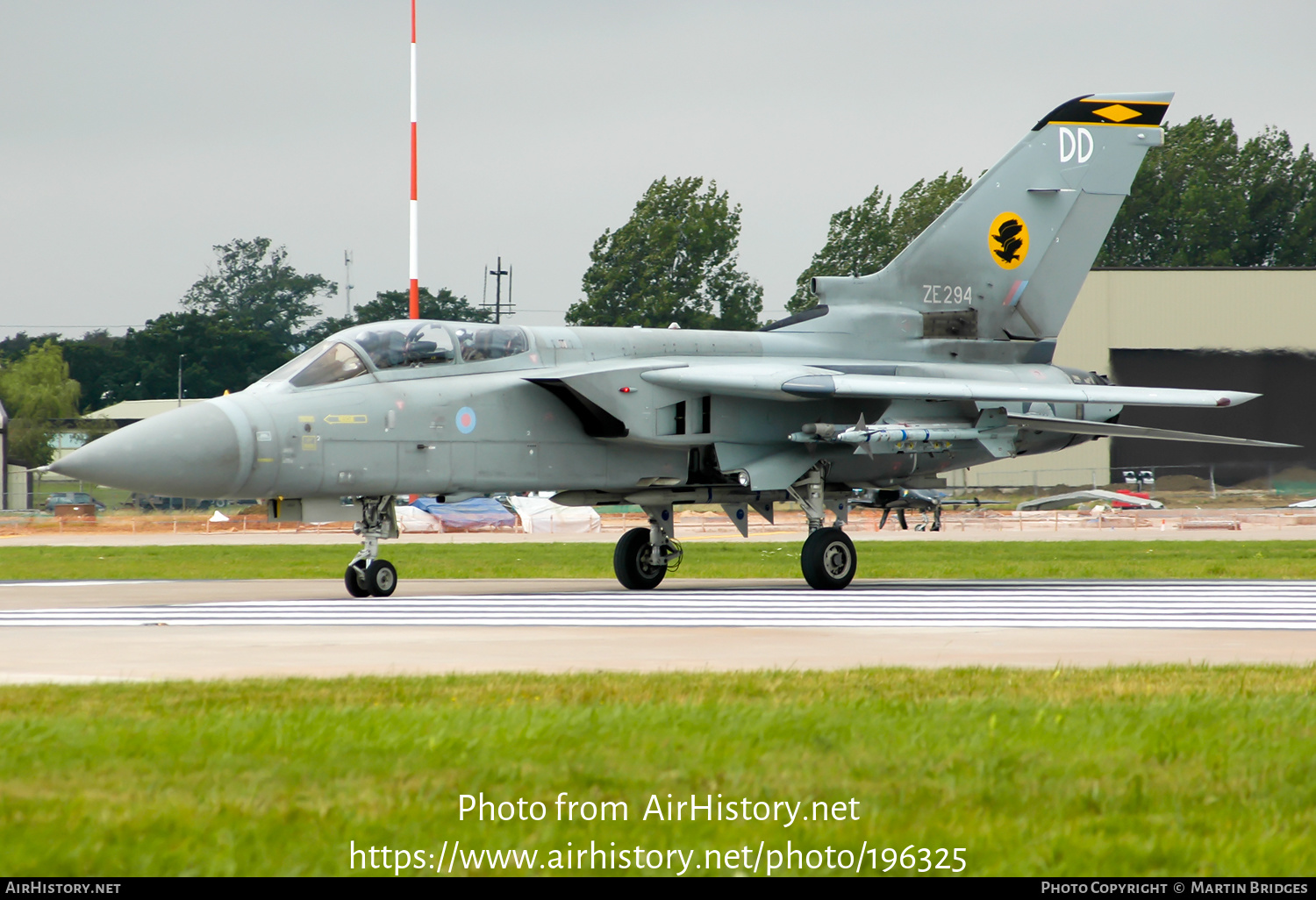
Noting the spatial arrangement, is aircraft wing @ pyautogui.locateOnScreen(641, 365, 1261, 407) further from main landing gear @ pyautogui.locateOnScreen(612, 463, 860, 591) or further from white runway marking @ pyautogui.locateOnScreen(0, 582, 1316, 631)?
white runway marking @ pyautogui.locateOnScreen(0, 582, 1316, 631)

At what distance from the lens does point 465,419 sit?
1544 centimetres

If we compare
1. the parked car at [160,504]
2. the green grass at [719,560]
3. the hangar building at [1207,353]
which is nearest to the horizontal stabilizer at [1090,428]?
the green grass at [719,560]

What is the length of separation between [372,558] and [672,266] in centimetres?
6648

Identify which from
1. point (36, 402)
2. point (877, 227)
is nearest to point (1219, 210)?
point (877, 227)

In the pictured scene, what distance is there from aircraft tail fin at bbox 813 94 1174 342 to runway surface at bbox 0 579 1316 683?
12.8ft

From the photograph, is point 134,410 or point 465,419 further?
point 134,410

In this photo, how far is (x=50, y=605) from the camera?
1415 cm

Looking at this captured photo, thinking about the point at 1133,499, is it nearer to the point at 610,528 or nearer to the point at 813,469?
the point at 610,528

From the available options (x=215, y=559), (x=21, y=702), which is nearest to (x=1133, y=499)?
(x=215, y=559)

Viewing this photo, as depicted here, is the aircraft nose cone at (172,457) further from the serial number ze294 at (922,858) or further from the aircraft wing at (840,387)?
the serial number ze294 at (922,858)

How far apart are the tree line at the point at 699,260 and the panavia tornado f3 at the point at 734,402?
56128mm

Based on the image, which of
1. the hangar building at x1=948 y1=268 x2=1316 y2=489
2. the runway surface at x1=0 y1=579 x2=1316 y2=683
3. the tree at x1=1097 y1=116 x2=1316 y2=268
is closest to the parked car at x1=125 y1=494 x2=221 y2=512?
the hangar building at x1=948 y1=268 x2=1316 y2=489

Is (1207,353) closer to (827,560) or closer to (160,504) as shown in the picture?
(827,560)

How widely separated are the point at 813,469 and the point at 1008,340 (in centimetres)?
380
